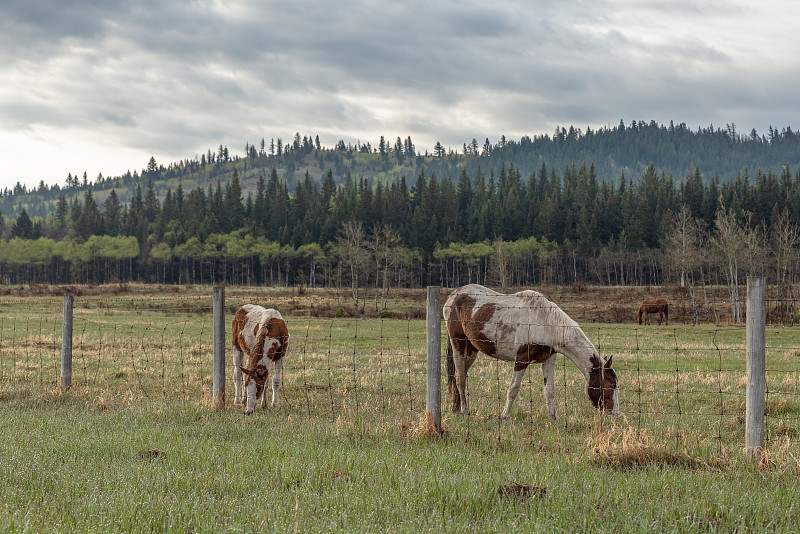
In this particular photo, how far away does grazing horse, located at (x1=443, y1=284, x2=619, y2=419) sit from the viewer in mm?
10953

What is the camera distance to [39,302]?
54.7m

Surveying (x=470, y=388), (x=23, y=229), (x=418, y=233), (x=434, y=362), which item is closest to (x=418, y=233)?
(x=418, y=233)

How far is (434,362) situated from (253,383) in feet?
13.4

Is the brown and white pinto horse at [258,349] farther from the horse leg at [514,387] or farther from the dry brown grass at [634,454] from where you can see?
the dry brown grass at [634,454]

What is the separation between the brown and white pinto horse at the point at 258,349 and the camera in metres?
11.2

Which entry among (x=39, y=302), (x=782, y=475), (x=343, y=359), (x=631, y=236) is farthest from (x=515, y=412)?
(x=631, y=236)

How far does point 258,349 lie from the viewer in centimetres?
1177

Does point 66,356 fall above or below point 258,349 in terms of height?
below

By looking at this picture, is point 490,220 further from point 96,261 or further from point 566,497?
point 566,497

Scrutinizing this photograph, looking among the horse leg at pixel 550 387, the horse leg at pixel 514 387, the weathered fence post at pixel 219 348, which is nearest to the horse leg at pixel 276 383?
the weathered fence post at pixel 219 348

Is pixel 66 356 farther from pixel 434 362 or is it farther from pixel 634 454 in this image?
pixel 634 454

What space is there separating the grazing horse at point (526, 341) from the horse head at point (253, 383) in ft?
11.9

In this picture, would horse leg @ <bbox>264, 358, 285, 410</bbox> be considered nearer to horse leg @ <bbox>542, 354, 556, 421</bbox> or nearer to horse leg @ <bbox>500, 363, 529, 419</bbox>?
horse leg @ <bbox>500, 363, 529, 419</bbox>

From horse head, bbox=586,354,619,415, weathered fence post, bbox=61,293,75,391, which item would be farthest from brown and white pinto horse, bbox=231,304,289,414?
horse head, bbox=586,354,619,415
